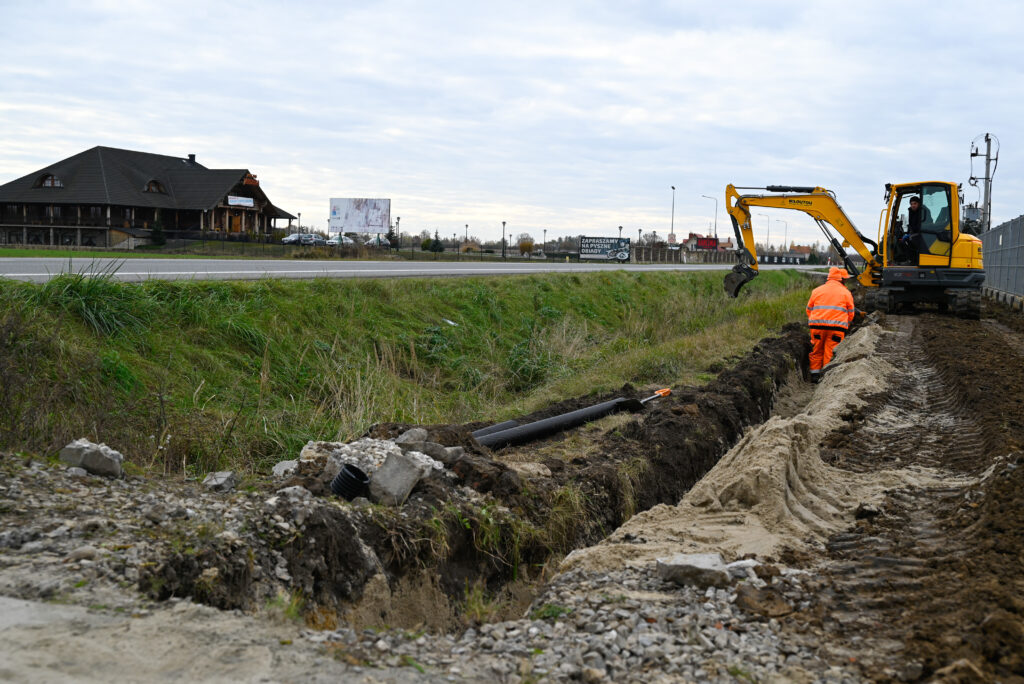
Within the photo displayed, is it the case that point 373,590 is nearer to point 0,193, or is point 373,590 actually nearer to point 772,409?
point 772,409

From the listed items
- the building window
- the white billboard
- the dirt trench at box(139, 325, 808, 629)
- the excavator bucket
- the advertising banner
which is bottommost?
the dirt trench at box(139, 325, 808, 629)

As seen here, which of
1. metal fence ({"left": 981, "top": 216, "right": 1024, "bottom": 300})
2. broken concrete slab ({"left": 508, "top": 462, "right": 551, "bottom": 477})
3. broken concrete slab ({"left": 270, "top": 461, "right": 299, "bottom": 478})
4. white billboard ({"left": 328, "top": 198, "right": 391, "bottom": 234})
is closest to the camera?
broken concrete slab ({"left": 270, "top": 461, "right": 299, "bottom": 478})

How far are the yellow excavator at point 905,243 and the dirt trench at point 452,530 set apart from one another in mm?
12436

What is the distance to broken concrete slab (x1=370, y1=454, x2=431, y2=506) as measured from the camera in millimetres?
5785

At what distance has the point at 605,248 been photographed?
6725 centimetres

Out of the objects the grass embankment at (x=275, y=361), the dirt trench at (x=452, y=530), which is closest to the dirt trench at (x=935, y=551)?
the dirt trench at (x=452, y=530)

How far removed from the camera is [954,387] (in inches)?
424

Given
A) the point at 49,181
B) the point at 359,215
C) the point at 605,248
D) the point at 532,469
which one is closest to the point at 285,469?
the point at 532,469

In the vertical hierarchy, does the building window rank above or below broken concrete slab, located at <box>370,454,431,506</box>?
above

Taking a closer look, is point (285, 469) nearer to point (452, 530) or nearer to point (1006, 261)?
point (452, 530)

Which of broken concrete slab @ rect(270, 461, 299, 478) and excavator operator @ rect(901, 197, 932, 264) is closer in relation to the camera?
broken concrete slab @ rect(270, 461, 299, 478)

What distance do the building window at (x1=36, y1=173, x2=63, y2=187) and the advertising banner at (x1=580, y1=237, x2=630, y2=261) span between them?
38.1 metres

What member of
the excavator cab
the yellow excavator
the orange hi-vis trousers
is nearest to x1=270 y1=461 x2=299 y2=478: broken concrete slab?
the orange hi-vis trousers

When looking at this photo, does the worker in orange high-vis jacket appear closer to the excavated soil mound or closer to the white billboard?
the excavated soil mound
